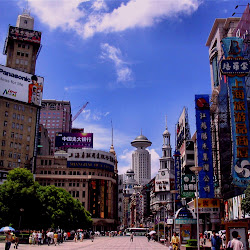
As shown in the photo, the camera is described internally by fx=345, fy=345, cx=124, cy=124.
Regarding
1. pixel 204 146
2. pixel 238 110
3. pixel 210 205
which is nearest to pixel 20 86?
pixel 204 146

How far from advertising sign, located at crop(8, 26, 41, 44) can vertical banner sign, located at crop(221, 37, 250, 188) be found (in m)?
78.1

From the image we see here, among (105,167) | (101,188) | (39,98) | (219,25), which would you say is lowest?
(101,188)

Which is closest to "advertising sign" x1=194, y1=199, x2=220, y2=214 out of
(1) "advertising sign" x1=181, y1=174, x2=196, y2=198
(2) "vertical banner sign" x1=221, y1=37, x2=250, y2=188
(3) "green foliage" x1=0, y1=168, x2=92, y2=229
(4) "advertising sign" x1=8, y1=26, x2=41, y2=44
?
(1) "advertising sign" x1=181, y1=174, x2=196, y2=198

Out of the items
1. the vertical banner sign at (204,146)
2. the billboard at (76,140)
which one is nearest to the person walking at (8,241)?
the vertical banner sign at (204,146)

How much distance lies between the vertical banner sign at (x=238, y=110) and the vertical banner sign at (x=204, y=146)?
11919 mm

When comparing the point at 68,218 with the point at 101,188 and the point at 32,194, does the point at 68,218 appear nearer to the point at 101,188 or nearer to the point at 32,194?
the point at 32,194

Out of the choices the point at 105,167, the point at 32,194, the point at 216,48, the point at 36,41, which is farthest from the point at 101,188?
the point at 32,194

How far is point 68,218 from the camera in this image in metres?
70.2

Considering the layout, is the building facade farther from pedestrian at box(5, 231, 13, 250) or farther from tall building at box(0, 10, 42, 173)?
pedestrian at box(5, 231, 13, 250)

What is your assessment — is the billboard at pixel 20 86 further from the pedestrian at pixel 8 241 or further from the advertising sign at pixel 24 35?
the pedestrian at pixel 8 241

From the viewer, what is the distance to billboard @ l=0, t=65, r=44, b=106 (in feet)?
323

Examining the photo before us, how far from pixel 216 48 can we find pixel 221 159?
29.7 m

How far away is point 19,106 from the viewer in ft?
354

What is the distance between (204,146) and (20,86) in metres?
61.6
